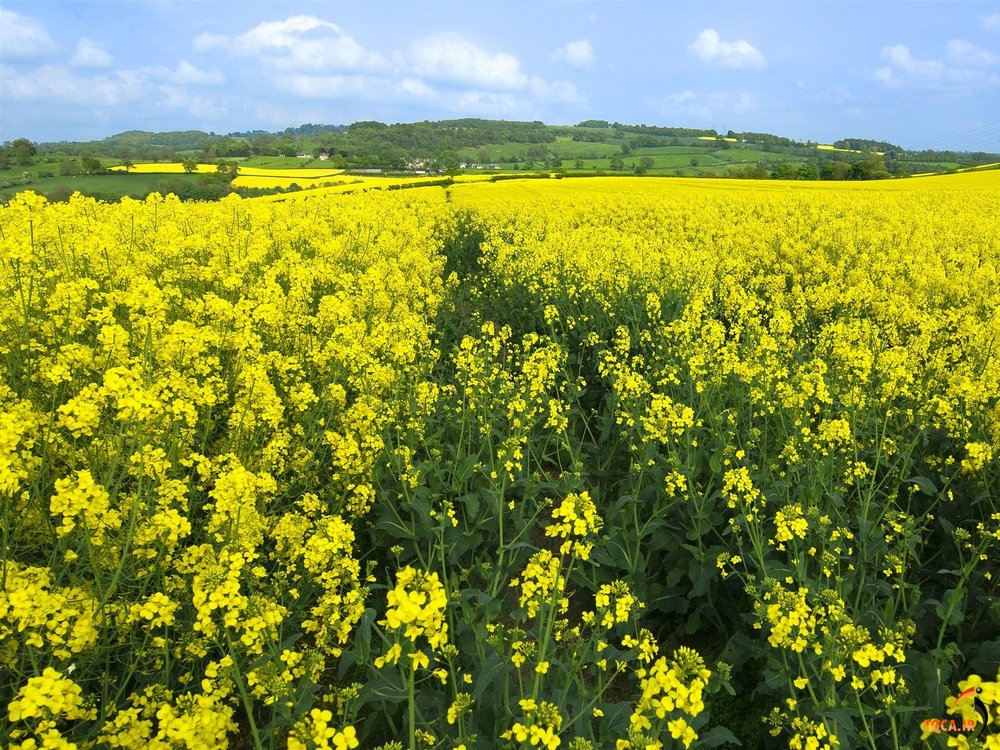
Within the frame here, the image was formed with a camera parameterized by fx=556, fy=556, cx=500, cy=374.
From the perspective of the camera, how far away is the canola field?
2.58 metres

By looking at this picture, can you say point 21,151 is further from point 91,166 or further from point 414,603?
point 414,603

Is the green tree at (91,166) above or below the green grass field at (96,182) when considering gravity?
above

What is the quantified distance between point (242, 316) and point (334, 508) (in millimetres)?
1961

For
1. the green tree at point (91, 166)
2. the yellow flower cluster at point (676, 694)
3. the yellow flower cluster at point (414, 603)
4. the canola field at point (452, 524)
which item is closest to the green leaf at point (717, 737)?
the canola field at point (452, 524)

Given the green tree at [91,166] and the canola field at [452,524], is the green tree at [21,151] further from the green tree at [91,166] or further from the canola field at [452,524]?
the canola field at [452,524]

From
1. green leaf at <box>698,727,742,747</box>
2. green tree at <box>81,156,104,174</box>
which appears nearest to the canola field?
green leaf at <box>698,727,742,747</box>

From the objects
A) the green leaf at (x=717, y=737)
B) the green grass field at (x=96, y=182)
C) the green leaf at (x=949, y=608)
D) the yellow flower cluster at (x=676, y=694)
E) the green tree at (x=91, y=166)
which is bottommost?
the green leaf at (x=717, y=737)

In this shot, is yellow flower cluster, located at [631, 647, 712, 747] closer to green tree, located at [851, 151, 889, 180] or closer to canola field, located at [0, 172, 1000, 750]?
canola field, located at [0, 172, 1000, 750]

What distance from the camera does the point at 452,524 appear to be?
13.6ft

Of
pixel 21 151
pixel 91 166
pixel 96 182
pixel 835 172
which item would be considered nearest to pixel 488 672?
pixel 96 182

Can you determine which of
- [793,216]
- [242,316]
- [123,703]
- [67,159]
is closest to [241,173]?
[67,159]

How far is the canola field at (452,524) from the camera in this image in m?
2.58

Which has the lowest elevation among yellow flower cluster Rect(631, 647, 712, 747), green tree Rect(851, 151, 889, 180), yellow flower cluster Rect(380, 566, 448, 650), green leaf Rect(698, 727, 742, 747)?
green leaf Rect(698, 727, 742, 747)

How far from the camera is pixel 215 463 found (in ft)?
13.6
